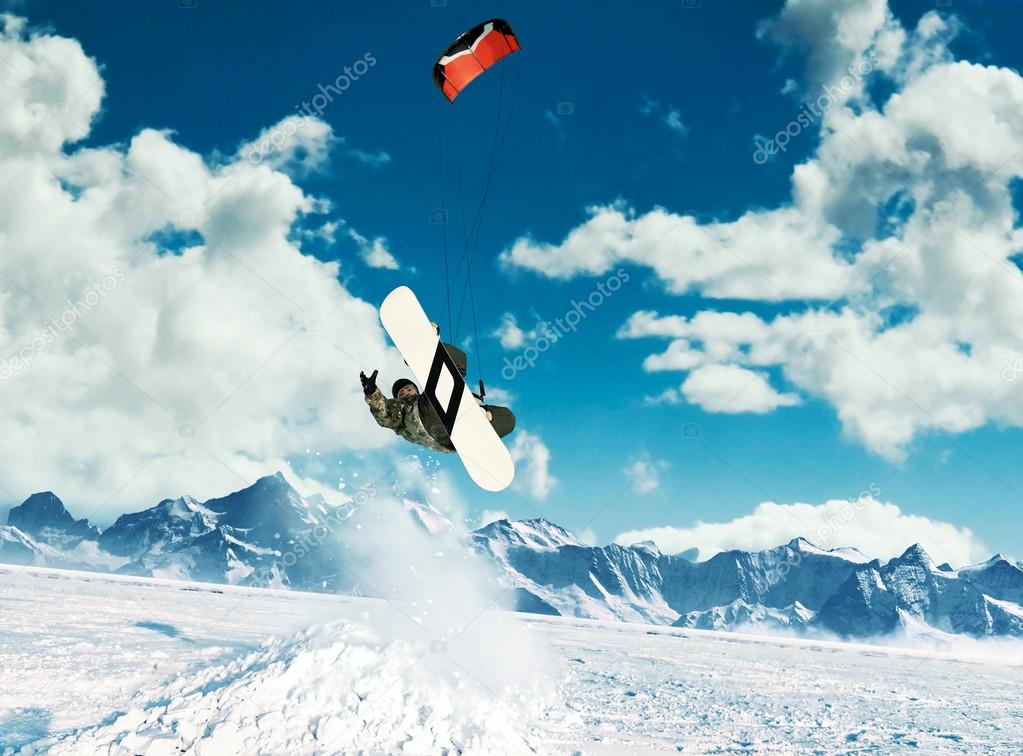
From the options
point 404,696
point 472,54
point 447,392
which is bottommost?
point 404,696

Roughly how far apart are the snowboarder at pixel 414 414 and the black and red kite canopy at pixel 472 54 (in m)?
5.97

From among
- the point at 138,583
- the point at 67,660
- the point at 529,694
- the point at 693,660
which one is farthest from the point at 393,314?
the point at 138,583

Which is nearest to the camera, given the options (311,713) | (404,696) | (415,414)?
(415,414)

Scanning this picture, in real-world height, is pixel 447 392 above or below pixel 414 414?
above

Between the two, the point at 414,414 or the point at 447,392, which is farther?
the point at 414,414

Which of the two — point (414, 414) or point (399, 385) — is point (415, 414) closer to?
point (414, 414)

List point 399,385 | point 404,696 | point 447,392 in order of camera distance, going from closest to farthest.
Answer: point 447,392 → point 399,385 → point 404,696

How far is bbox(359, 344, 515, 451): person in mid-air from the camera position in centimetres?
1166

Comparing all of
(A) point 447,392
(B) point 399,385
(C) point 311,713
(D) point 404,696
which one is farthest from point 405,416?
(D) point 404,696

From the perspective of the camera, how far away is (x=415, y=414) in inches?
464

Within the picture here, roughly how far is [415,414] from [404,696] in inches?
1081

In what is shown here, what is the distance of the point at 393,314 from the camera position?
12.6 m

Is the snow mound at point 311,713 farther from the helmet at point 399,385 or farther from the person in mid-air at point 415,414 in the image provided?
the helmet at point 399,385

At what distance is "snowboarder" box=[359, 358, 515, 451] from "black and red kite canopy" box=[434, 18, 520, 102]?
5969 mm
